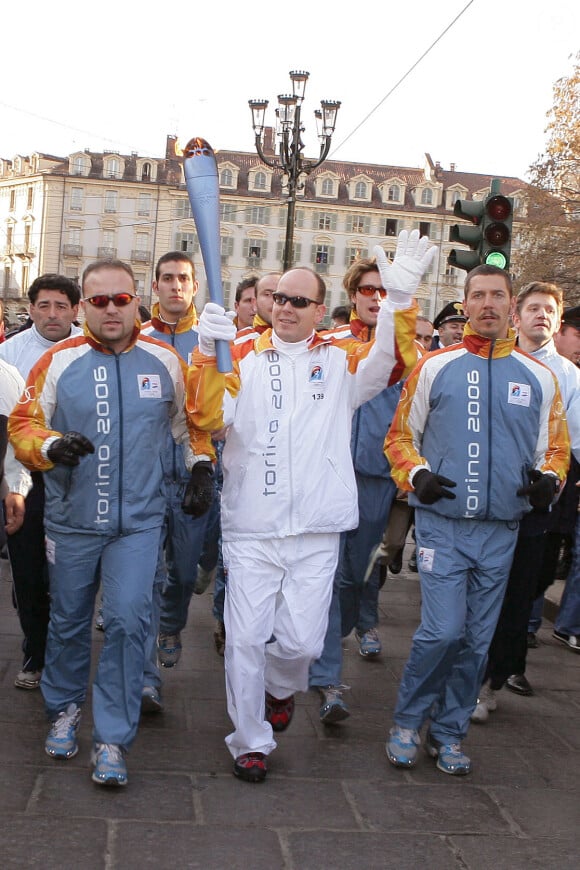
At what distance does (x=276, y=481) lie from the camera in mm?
4703

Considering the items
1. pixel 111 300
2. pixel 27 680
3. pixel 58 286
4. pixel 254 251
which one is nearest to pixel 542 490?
pixel 111 300

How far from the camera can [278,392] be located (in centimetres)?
477

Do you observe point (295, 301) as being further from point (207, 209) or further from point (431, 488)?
point (431, 488)

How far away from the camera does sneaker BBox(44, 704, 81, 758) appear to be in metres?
4.69

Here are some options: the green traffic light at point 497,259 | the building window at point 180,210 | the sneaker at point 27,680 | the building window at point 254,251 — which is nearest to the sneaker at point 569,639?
the green traffic light at point 497,259

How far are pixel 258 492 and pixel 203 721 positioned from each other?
1244 mm

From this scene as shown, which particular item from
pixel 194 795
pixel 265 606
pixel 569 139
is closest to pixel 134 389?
pixel 265 606

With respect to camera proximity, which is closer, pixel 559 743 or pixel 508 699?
pixel 559 743

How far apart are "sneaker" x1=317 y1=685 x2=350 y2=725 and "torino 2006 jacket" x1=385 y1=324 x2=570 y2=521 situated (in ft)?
3.45

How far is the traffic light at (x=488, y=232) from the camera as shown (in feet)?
28.7

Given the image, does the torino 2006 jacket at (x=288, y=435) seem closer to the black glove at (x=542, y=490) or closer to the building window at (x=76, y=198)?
the black glove at (x=542, y=490)

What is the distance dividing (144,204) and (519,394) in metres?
84.2

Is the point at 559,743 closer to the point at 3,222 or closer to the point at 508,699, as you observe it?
the point at 508,699

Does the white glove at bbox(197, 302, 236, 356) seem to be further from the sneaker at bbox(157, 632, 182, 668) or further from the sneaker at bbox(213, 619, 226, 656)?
the sneaker at bbox(213, 619, 226, 656)
